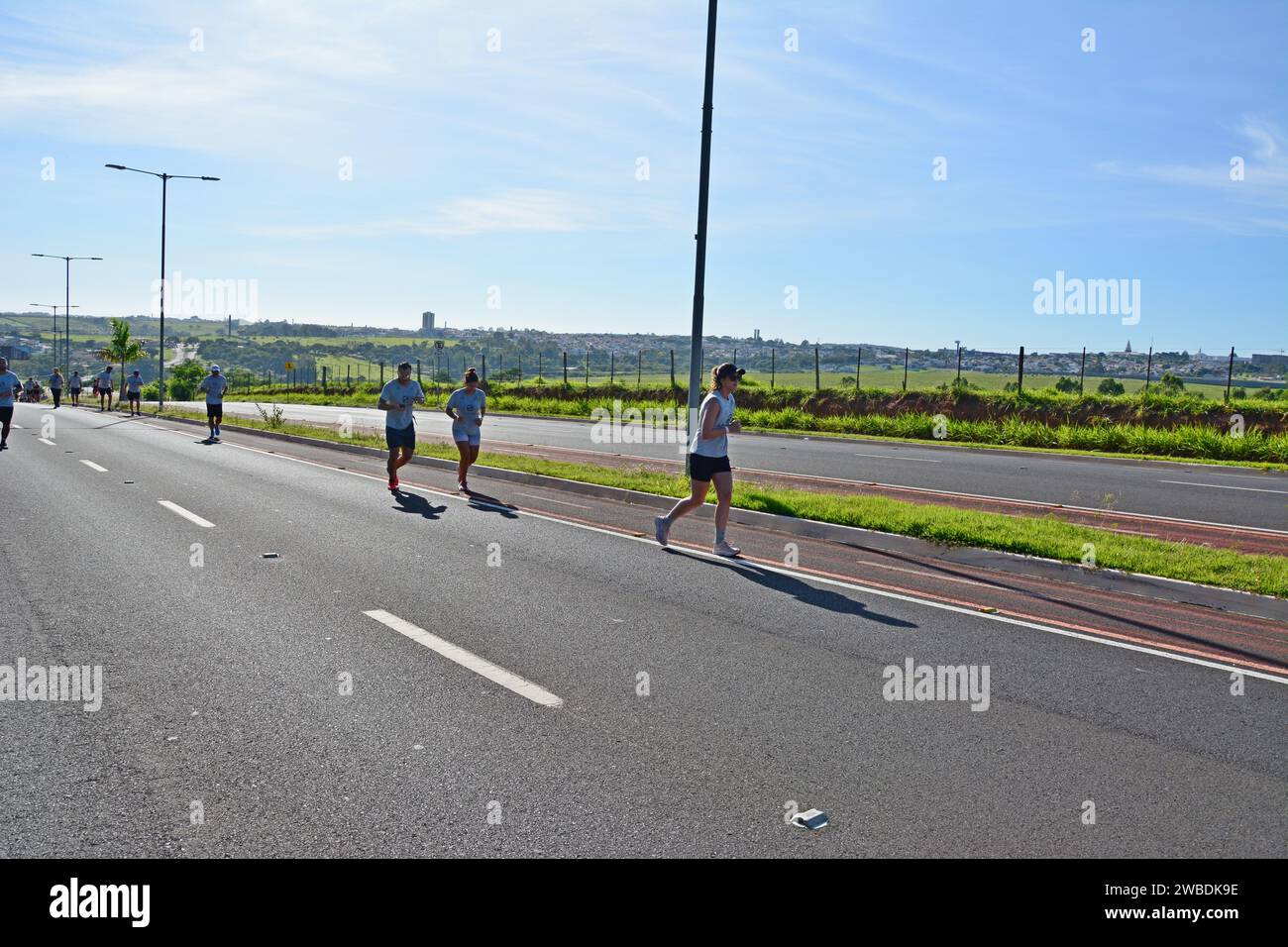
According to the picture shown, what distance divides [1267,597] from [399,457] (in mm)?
11535

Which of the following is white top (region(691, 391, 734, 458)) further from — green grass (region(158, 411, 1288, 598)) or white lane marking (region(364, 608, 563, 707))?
white lane marking (region(364, 608, 563, 707))

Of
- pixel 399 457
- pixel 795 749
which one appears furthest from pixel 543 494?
pixel 795 749

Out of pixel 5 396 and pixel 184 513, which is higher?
pixel 5 396

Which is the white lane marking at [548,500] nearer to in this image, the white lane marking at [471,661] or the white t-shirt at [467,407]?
the white t-shirt at [467,407]

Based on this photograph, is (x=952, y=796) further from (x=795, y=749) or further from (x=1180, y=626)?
(x=1180, y=626)

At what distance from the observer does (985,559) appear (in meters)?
10.3

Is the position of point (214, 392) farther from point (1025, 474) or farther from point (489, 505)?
point (1025, 474)

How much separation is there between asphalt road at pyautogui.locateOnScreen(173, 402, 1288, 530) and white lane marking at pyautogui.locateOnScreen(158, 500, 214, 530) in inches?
416

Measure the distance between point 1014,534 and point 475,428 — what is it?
8237 millimetres

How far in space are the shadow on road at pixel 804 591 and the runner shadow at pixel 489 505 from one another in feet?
11.4

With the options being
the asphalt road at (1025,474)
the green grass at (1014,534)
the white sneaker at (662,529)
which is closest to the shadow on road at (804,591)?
the white sneaker at (662,529)

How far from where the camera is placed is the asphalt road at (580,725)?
4027 mm

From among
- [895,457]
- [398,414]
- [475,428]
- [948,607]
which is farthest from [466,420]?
[895,457]
